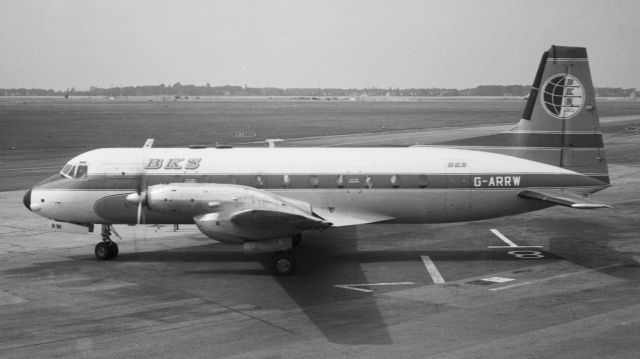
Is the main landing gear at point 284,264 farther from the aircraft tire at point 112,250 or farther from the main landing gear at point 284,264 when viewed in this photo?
the aircraft tire at point 112,250

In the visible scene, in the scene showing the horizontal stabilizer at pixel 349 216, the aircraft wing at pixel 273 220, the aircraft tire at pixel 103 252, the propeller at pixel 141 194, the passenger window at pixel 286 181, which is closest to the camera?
the aircraft wing at pixel 273 220

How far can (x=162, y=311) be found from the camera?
16.6 meters

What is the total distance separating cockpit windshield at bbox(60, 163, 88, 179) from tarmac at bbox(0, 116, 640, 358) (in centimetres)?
272

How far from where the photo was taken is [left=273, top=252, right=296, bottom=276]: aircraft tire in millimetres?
19891

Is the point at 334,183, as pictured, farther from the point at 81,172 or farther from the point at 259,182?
the point at 81,172

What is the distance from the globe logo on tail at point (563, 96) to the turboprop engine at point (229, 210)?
939cm

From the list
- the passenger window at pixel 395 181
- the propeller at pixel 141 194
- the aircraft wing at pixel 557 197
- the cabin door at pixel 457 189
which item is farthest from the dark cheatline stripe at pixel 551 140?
the propeller at pixel 141 194

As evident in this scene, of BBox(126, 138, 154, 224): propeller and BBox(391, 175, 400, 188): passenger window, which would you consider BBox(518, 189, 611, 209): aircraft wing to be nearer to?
BBox(391, 175, 400, 188): passenger window

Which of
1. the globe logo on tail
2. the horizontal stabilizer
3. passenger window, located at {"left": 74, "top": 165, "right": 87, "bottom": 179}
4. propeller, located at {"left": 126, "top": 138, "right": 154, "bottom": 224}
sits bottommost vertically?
the horizontal stabilizer

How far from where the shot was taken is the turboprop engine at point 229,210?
18453mm

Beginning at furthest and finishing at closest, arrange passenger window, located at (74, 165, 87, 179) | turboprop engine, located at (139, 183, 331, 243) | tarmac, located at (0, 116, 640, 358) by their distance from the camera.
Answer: passenger window, located at (74, 165, 87, 179), turboprop engine, located at (139, 183, 331, 243), tarmac, located at (0, 116, 640, 358)

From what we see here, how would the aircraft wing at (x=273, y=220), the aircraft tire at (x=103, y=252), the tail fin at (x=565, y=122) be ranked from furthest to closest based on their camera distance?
the tail fin at (x=565, y=122) → the aircraft tire at (x=103, y=252) → the aircraft wing at (x=273, y=220)

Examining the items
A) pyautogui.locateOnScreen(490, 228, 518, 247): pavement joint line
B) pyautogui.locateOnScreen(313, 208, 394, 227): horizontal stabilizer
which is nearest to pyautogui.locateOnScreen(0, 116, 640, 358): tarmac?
pyautogui.locateOnScreen(490, 228, 518, 247): pavement joint line

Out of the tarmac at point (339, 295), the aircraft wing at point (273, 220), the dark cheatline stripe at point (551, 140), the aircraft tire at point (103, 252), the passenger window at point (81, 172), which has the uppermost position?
the dark cheatline stripe at point (551, 140)
